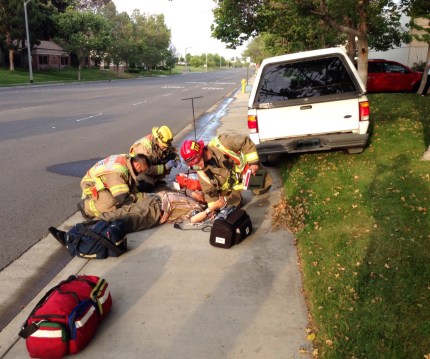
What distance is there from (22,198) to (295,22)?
1266 centimetres

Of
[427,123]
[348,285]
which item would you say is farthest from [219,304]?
[427,123]

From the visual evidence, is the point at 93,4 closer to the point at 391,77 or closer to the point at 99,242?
the point at 391,77

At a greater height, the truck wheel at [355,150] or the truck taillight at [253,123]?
the truck taillight at [253,123]

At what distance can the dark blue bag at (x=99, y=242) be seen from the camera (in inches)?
185

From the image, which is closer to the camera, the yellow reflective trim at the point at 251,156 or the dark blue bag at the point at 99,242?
the dark blue bag at the point at 99,242

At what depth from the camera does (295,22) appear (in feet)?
53.4

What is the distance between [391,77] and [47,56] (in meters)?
56.2

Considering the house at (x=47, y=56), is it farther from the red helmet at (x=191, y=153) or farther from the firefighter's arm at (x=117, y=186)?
the red helmet at (x=191, y=153)

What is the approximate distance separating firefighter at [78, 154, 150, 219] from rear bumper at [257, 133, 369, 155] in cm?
251

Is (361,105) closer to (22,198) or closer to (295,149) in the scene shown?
(295,149)

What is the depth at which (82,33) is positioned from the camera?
56625 mm

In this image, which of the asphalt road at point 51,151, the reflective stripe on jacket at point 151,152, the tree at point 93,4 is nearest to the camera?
the asphalt road at point 51,151

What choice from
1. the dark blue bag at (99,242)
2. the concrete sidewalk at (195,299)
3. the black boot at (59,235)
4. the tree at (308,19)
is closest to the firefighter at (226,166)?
the concrete sidewalk at (195,299)

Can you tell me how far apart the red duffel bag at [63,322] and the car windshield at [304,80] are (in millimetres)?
4777
